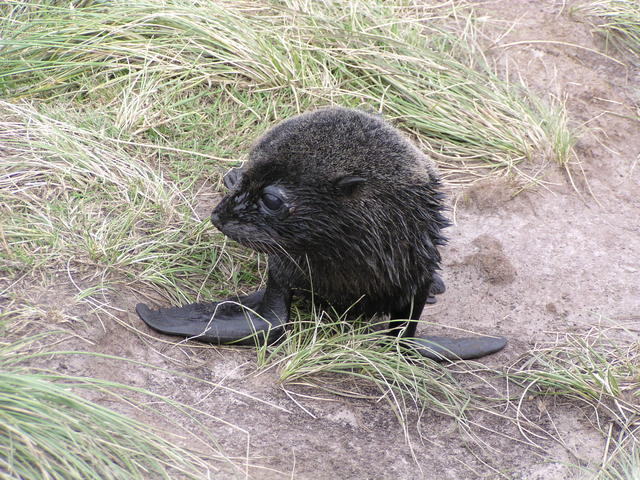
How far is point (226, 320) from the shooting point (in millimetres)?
4082

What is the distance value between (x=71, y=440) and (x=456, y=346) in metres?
2.22

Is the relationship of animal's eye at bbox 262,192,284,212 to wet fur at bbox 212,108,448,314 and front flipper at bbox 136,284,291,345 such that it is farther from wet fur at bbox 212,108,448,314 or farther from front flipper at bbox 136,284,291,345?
front flipper at bbox 136,284,291,345

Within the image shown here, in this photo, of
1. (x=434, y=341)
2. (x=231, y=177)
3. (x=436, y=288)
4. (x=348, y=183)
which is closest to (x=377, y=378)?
(x=434, y=341)

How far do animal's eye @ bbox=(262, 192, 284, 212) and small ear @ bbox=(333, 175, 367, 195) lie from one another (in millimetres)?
283

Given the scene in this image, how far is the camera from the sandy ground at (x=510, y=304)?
3338 millimetres

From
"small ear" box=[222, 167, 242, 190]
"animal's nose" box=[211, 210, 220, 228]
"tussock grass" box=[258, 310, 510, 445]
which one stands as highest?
"animal's nose" box=[211, 210, 220, 228]

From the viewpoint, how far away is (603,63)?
6.69 meters

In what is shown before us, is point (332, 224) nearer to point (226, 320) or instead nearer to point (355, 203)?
point (355, 203)

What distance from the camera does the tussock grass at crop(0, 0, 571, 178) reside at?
18.1ft

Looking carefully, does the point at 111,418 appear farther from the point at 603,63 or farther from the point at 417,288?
the point at 603,63

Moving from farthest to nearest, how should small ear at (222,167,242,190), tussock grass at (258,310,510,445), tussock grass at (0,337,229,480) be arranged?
1. small ear at (222,167,242,190)
2. tussock grass at (258,310,510,445)
3. tussock grass at (0,337,229,480)

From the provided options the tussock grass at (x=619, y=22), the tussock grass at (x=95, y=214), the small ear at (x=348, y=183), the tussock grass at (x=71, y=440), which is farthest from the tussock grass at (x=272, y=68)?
the tussock grass at (x=71, y=440)

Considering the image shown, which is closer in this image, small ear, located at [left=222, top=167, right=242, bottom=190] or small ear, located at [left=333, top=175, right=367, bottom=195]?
small ear, located at [left=333, top=175, right=367, bottom=195]

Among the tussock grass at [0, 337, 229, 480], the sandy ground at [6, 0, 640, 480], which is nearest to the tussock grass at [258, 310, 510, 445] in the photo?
the sandy ground at [6, 0, 640, 480]
